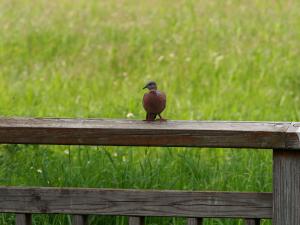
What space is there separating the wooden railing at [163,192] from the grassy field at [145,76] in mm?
1041

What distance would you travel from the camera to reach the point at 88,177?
4.33m

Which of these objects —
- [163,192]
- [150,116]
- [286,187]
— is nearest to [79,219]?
[163,192]

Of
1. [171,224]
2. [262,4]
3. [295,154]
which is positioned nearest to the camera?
[295,154]

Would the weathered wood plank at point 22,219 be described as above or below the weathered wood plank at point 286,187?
below

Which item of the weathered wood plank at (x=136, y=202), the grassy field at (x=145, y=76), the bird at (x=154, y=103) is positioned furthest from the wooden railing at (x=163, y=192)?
the grassy field at (x=145, y=76)

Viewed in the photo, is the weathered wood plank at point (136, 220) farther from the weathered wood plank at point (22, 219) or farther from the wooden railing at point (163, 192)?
the weathered wood plank at point (22, 219)

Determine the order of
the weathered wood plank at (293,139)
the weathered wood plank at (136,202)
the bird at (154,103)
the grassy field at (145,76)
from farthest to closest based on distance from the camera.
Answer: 1. the grassy field at (145,76)
2. the bird at (154,103)
3. the weathered wood plank at (136,202)
4. the weathered wood plank at (293,139)

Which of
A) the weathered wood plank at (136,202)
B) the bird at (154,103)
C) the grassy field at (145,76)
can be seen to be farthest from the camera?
the grassy field at (145,76)

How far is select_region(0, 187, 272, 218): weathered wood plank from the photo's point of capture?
9.20ft

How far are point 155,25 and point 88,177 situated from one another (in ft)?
19.2

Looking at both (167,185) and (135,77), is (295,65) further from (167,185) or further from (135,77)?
(167,185)

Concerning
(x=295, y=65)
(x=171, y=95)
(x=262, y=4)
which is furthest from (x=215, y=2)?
(x=171, y=95)

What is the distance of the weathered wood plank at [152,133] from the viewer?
272 cm

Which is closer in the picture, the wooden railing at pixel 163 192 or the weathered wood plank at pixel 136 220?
the wooden railing at pixel 163 192
